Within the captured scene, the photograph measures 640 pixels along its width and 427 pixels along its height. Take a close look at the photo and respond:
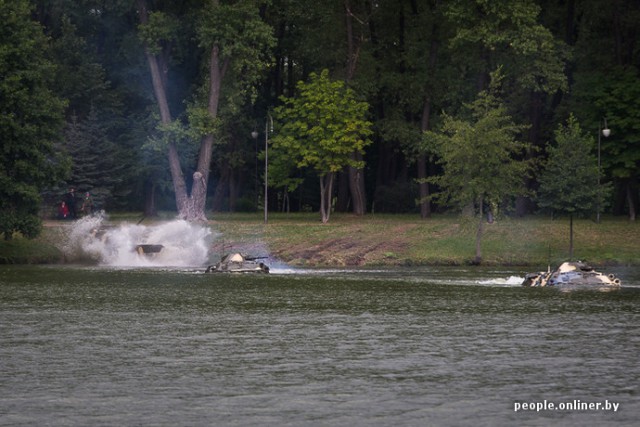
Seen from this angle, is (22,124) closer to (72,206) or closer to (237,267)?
(237,267)

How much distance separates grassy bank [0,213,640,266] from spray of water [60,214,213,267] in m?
1.40

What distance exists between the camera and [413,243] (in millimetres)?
85500

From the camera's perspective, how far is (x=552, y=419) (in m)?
25.1

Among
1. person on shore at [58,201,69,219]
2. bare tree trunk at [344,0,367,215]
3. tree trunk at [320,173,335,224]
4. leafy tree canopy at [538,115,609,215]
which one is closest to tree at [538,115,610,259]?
leafy tree canopy at [538,115,609,215]

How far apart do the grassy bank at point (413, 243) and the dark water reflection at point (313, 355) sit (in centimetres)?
2295

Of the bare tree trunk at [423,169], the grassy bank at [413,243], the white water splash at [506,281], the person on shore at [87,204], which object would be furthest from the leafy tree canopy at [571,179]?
the person on shore at [87,204]

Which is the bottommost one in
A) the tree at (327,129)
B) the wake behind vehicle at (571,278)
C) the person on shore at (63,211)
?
the wake behind vehicle at (571,278)

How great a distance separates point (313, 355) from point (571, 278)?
103 feet

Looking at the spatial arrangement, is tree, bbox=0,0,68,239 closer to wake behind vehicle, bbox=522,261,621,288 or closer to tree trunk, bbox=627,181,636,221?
wake behind vehicle, bbox=522,261,621,288

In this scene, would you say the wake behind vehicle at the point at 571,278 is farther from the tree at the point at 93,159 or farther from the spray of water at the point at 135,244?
the tree at the point at 93,159

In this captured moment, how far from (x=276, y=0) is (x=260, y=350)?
76528 mm

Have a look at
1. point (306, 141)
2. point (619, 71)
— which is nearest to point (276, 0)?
point (306, 141)

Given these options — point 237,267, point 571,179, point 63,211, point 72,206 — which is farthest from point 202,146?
point 571,179

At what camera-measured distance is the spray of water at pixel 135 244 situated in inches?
3285
